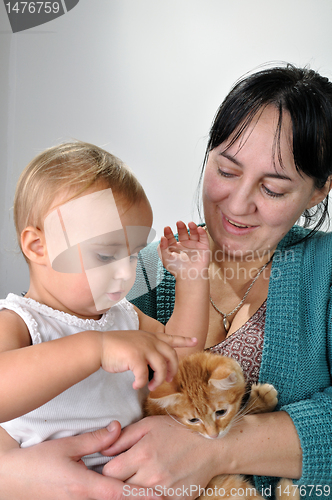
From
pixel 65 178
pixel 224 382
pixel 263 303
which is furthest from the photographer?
pixel 263 303

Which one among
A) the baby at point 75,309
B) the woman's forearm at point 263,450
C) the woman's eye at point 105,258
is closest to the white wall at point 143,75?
the baby at point 75,309

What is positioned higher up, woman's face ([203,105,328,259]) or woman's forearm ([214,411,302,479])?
woman's face ([203,105,328,259])

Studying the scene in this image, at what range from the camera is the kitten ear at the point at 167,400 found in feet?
2.34

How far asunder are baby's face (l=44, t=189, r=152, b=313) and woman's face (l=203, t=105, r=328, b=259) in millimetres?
295

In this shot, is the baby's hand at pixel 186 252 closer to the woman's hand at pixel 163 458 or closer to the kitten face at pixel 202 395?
the kitten face at pixel 202 395

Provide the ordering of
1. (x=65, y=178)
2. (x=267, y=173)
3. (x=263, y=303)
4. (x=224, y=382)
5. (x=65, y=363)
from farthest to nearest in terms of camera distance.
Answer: (x=263, y=303)
(x=267, y=173)
(x=224, y=382)
(x=65, y=178)
(x=65, y=363)

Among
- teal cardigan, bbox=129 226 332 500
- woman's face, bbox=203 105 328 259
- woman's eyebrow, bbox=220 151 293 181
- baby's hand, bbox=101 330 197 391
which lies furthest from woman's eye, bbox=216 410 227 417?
woman's eyebrow, bbox=220 151 293 181

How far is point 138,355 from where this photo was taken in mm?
493

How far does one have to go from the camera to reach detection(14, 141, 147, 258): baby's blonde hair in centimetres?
61

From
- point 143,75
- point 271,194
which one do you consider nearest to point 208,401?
point 271,194

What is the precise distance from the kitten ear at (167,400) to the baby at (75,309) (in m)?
0.05

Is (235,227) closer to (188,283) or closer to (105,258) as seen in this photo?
(188,283)

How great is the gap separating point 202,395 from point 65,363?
13.7 inches

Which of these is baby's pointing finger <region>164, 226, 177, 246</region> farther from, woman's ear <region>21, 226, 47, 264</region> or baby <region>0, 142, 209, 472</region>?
woman's ear <region>21, 226, 47, 264</region>
